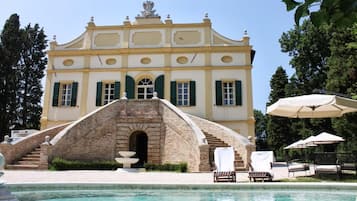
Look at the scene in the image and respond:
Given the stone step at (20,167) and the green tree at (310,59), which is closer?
the stone step at (20,167)

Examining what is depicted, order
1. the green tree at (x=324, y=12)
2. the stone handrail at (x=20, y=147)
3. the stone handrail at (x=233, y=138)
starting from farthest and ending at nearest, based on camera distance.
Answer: the stone handrail at (x=20, y=147), the stone handrail at (x=233, y=138), the green tree at (x=324, y=12)

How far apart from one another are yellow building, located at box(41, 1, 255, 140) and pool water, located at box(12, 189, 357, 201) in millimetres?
14689

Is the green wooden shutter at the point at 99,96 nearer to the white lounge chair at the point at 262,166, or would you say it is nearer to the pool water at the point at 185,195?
the white lounge chair at the point at 262,166

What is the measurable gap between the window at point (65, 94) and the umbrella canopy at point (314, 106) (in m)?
16.7

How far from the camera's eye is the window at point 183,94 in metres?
24.6

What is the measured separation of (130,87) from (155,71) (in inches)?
86.4

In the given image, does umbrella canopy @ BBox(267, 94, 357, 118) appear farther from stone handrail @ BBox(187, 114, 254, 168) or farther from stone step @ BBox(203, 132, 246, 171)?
stone step @ BBox(203, 132, 246, 171)

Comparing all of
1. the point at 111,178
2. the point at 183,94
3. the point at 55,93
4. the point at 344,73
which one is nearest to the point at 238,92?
the point at 183,94

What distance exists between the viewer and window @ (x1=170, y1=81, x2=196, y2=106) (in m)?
24.3

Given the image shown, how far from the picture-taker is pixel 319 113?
12.9 m

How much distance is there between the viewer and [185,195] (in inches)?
342

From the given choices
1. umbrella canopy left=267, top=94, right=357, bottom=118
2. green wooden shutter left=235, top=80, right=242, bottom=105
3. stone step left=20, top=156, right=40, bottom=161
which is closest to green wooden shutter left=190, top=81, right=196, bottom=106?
green wooden shutter left=235, top=80, right=242, bottom=105

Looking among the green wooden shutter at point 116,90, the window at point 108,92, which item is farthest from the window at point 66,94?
the green wooden shutter at point 116,90

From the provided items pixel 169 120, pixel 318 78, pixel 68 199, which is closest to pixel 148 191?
pixel 68 199
